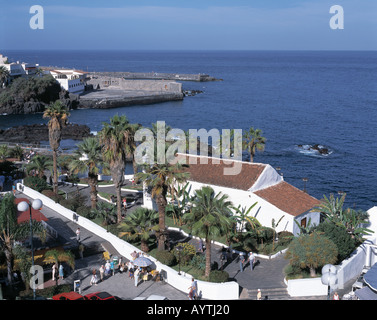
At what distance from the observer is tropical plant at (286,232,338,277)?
23.8 metres

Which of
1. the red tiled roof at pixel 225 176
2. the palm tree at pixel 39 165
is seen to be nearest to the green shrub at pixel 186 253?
the red tiled roof at pixel 225 176

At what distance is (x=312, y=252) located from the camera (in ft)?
78.5

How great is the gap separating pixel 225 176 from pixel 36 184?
17.2 m

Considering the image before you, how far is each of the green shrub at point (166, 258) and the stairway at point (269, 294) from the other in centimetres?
466

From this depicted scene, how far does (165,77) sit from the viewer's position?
17588 centimetres

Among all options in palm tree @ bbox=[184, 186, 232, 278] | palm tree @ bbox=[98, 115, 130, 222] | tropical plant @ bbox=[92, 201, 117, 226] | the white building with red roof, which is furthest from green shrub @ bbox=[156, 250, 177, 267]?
palm tree @ bbox=[98, 115, 130, 222]

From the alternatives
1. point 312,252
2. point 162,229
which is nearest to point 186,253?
point 162,229

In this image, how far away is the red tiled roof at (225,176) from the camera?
3231 centimetres

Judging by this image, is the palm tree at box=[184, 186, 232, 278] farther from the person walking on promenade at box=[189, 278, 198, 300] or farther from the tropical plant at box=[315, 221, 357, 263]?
the tropical plant at box=[315, 221, 357, 263]

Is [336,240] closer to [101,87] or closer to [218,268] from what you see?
[218,268]

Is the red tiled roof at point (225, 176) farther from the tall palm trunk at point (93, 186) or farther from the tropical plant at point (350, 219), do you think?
the tall palm trunk at point (93, 186)
